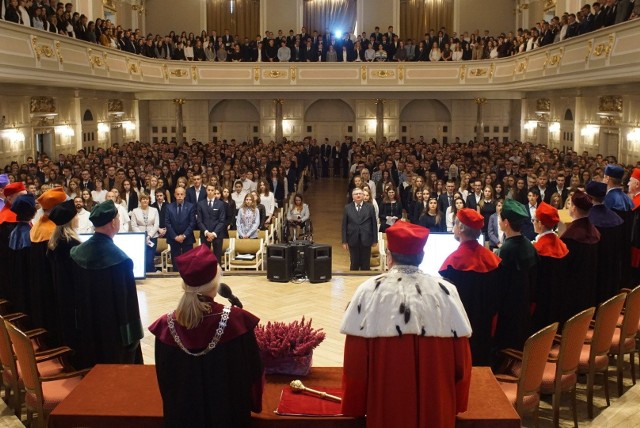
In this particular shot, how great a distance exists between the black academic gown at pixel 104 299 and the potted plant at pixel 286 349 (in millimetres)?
1446

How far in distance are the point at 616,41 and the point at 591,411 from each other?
41.1 feet

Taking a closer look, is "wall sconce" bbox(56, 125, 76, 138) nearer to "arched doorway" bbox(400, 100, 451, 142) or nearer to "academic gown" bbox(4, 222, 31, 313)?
"arched doorway" bbox(400, 100, 451, 142)

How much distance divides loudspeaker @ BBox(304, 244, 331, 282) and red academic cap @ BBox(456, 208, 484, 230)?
15.8 feet

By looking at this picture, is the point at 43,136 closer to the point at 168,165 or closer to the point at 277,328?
the point at 168,165

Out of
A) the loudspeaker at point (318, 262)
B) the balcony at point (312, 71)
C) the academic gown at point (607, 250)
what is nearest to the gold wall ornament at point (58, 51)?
the balcony at point (312, 71)

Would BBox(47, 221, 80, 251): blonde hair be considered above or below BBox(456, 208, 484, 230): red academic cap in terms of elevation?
below

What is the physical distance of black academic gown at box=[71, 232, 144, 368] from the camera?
5.91 meters

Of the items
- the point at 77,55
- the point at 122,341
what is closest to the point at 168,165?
the point at 77,55

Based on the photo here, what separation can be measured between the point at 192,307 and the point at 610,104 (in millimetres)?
20218

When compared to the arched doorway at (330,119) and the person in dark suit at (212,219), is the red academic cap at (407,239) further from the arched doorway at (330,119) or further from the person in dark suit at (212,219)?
the arched doorway at (330,119)

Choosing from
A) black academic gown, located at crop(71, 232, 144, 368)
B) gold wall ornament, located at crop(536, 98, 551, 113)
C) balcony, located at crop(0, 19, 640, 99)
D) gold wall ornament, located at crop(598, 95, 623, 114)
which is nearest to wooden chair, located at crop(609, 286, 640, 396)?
black academic gown, located at crop(71, 232, 144, 368)

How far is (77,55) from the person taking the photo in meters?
19.5

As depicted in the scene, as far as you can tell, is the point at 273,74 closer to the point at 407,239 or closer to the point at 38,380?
the point at 38,380

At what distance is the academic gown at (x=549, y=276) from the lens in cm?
682
